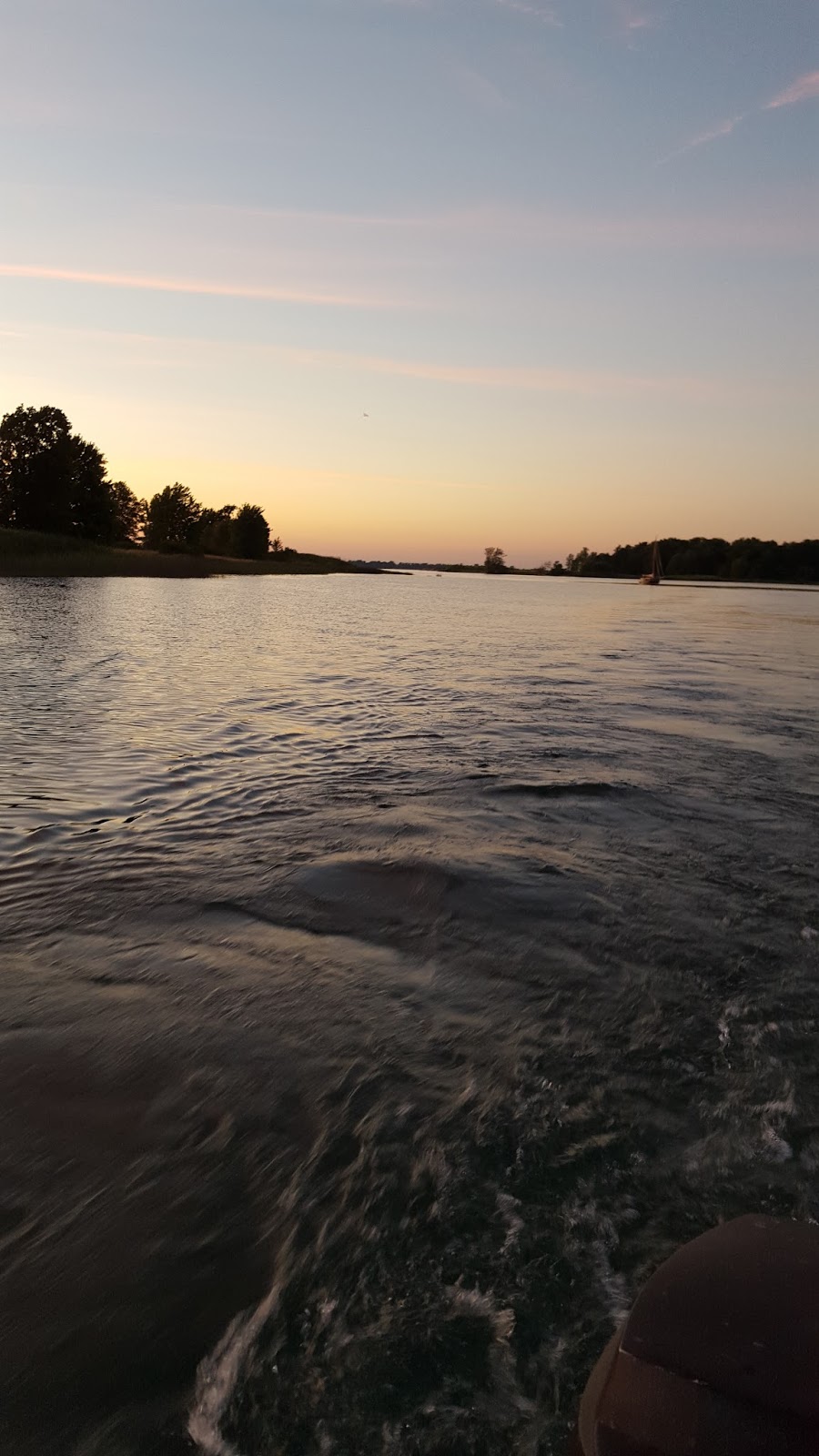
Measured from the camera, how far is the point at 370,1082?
13.7ft

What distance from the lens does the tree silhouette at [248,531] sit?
551 ft

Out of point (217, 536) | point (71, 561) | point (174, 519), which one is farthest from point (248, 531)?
point (71, 561)

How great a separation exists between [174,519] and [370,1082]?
494 feet

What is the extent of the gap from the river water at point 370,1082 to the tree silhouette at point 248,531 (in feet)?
541

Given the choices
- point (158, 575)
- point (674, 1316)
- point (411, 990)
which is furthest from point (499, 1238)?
point (158, 575)

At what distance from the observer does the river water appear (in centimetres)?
264

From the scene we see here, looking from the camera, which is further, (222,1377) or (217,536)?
(217,536)

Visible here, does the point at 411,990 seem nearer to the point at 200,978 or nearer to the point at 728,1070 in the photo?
the point at 200,978

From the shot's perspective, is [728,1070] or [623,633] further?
[623,633]

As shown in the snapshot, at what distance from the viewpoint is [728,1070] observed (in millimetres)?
4387

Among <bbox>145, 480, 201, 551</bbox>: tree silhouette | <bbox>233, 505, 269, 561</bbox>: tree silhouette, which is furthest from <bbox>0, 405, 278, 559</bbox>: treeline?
<bbox>233, 505, 269, 561</bbox>: tree silhouette

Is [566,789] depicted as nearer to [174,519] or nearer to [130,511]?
[174,519]

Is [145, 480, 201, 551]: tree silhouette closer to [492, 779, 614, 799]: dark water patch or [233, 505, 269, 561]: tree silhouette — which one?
[233, 505, 269, 561]: tree silhouette

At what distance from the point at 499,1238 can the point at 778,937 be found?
3745 millimetres
